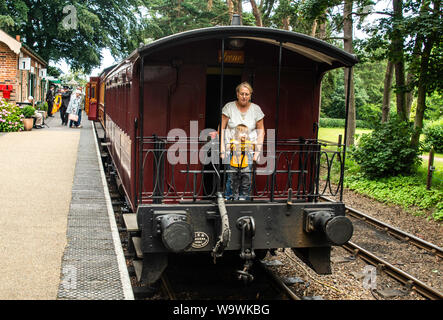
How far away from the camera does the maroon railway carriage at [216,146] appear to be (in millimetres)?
5648

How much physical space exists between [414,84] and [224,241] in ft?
31.8

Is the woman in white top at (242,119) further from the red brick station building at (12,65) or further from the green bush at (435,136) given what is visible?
the green bush at (435,136)

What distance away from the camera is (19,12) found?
113ft

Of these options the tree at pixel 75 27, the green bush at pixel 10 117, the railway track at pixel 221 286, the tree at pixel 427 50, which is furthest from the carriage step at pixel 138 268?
the tree at pixel 75 27

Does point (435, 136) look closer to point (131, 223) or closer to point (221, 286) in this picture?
point (221, 286)

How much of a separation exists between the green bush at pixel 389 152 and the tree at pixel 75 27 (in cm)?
2598

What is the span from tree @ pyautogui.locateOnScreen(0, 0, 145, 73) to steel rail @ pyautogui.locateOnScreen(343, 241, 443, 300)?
30653 mm

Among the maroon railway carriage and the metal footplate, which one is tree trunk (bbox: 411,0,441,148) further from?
the metal footplate

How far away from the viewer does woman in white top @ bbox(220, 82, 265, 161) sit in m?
6.10
